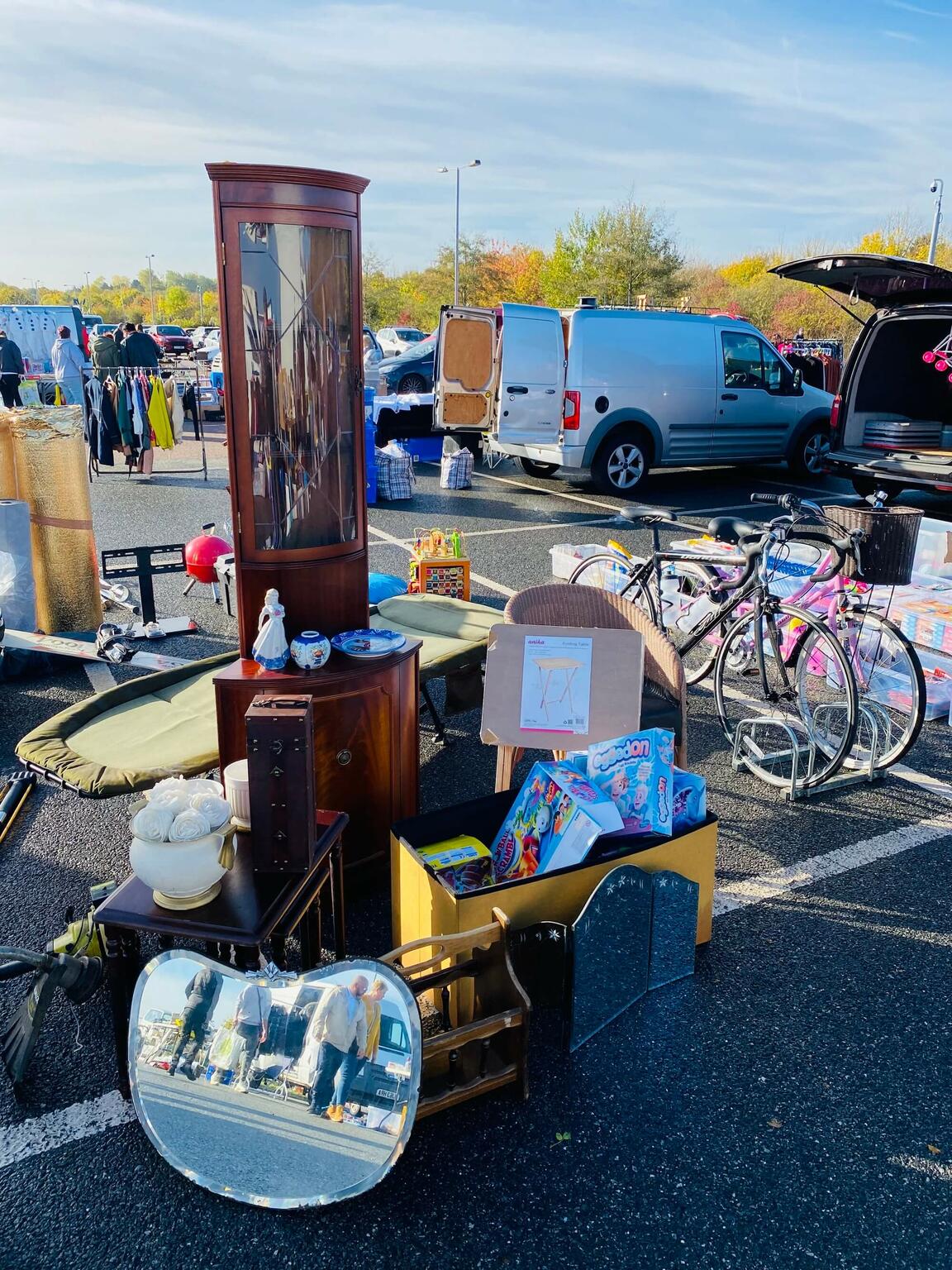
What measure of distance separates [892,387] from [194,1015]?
32.7 ft

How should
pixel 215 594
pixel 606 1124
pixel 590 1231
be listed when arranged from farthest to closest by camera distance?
pixel 215 594
pixel 606 1124
pixel 590 1231

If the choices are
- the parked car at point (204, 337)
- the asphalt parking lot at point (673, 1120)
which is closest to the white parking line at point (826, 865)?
the asphalt parking lot at point (673, 1120)

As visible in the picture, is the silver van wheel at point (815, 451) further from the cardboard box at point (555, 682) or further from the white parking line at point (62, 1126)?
the white parking line at point (62, 1126)

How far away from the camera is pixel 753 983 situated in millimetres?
2895

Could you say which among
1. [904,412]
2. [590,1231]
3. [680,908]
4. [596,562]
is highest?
[904,412]

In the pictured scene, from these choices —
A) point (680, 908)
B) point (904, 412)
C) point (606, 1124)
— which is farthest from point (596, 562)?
point (904, 412)

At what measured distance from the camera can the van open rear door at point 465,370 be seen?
967cm

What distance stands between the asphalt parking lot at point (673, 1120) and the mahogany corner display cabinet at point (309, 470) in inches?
23.5

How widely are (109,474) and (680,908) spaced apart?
1138cm

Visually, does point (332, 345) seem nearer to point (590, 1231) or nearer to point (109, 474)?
point (590, 1231)

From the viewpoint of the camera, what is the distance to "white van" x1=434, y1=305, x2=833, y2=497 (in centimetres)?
972

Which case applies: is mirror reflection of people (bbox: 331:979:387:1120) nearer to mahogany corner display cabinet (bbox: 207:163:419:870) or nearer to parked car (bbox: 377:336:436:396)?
mahogany corner display cabinet (bbox: 207:163:419:870)

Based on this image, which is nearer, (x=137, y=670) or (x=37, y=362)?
(x=137, y=670)

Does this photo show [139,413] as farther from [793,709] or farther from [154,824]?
[154,824]
